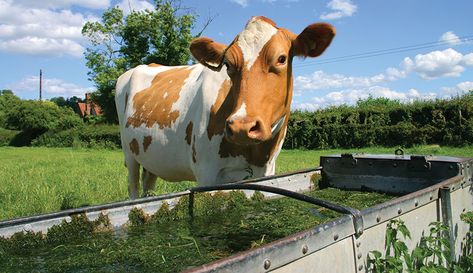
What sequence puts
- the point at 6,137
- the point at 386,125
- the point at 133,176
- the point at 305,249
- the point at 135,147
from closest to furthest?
the point at 305,249, the point at 135,147, the point at 133,176, the point at 386,125, the point at 6,137

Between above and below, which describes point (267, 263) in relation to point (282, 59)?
below

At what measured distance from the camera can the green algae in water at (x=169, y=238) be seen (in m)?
2.48

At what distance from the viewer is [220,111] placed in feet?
13.1

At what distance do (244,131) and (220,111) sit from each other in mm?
1096

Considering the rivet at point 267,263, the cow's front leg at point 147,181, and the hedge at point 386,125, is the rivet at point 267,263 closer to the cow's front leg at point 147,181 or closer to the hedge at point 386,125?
the cow's front leg at point 147,181

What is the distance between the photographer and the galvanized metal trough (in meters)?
1.52

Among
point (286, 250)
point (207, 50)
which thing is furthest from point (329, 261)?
point (207, 50)

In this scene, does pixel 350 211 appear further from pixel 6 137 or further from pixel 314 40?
pixel 6 137

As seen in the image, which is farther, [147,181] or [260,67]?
[147,181]

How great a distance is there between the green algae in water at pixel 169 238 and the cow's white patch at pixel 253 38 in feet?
3.56

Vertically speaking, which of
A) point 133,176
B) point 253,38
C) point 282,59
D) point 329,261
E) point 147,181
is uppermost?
point 253,38

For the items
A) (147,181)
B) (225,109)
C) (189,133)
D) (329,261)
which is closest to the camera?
(329,261)

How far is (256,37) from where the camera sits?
11.4ft

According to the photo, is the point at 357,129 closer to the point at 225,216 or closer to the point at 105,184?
the point at 105,184
